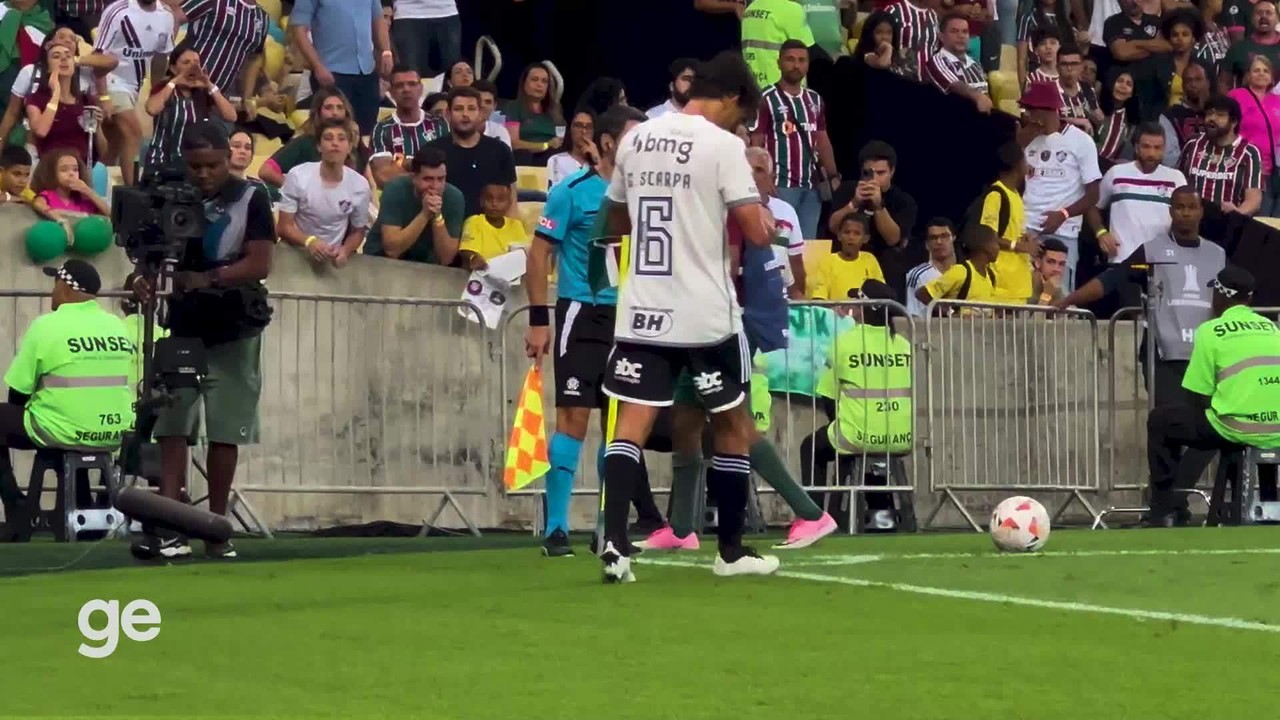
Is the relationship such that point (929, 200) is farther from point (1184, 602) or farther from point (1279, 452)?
point (1184, 602)

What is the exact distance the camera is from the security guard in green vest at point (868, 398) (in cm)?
1681

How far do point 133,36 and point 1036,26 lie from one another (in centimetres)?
1017

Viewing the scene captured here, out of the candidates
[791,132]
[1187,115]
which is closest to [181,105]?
[791,132]

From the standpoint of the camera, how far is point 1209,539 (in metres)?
13.5

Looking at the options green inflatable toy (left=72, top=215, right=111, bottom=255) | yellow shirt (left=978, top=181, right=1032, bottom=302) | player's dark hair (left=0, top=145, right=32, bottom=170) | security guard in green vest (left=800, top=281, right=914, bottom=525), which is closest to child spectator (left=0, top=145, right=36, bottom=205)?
player's dark hair (left=0, top=145, right=32, bottom=170)

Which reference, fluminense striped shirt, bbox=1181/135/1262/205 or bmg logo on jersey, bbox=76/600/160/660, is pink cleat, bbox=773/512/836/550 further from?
fluminense striped shirt, bbox=1181/135/1262/205

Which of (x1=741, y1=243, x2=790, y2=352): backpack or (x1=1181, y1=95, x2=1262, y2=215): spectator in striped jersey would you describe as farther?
(x1=1181, y1=95, x2=1262, y2=215): spectator in striped jersey

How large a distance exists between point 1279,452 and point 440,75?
27.4 feet

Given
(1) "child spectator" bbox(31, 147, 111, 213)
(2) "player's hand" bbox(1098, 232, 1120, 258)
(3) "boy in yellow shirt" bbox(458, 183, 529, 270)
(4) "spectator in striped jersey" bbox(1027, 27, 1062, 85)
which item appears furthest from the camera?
(4) "spectator in striped jersey" bbox(1027, 27, 1062, 85)

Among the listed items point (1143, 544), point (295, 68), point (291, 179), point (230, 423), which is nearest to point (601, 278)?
point (230, 423)

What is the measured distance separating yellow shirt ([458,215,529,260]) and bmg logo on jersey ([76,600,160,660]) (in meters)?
8.23

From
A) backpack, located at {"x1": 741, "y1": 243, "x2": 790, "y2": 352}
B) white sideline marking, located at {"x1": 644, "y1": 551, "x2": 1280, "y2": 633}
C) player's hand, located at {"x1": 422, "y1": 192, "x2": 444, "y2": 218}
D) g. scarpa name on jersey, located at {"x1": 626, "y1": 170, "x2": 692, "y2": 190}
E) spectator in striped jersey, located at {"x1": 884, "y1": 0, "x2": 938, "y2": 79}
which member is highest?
spectator in striped jersey, located at {"x1": 884, "y1": 0, "x2": 938, "y2": 79}

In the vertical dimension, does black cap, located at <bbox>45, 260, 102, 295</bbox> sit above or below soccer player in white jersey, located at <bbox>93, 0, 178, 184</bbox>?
below

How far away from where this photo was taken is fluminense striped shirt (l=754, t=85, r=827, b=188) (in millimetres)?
19844
